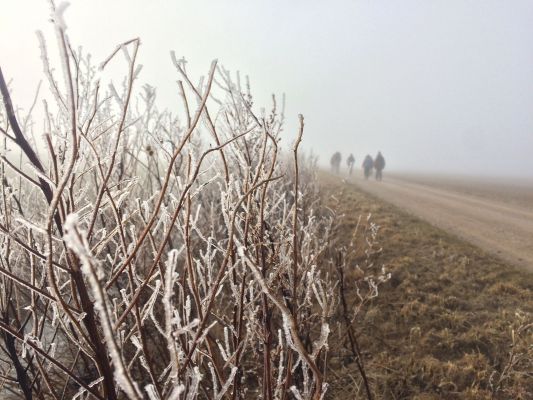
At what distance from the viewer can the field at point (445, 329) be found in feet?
12.7

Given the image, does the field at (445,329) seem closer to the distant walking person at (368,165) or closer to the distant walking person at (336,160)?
the distant walking person at (368,165)

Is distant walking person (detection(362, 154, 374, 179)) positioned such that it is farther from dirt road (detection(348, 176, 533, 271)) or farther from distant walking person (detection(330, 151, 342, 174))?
dirt road (detection(348, 176, 533, 271))

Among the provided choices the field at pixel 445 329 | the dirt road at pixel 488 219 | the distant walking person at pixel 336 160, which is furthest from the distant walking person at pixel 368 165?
the field at pixel 445 329

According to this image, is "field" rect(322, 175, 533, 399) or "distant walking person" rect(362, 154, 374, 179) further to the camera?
"distant walking person" rect(362, 154, 374, 179)

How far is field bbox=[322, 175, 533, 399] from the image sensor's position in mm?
3881

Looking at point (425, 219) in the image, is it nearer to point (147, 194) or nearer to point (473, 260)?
point (473, 260)

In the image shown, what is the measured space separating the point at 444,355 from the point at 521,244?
5.55 m

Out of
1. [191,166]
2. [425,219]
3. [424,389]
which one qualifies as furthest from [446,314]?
[425,219]

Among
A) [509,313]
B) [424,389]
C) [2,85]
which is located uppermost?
[2,85]

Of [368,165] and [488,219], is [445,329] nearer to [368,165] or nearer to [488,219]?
[488,219]

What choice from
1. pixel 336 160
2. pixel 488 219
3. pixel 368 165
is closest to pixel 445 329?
pixel 488 219

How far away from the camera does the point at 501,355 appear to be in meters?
4.32

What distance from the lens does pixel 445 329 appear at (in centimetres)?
483

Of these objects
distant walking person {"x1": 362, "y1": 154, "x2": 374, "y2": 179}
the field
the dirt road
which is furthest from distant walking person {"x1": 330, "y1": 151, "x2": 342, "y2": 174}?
the field
